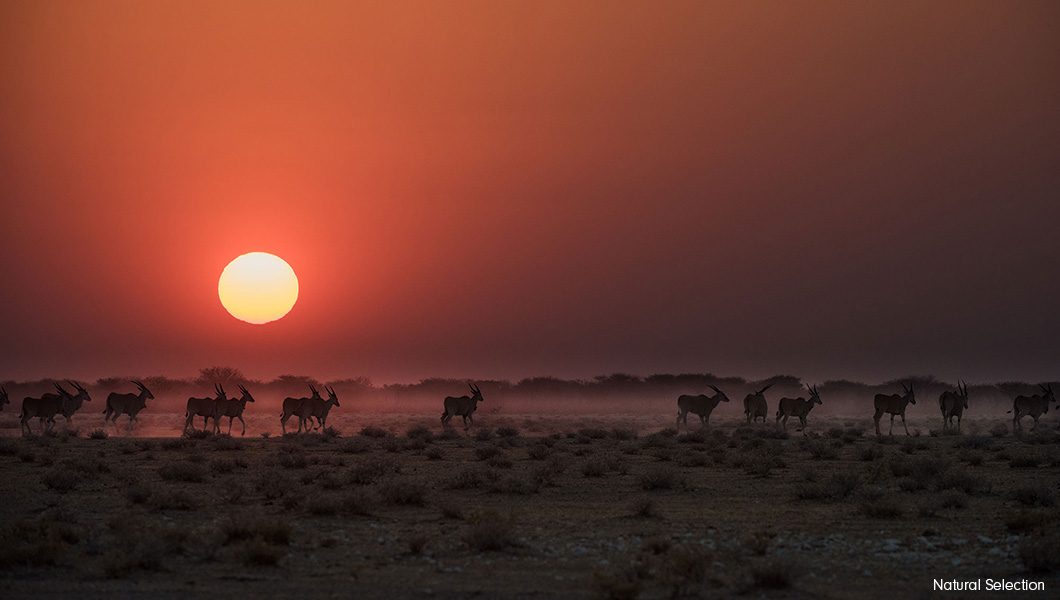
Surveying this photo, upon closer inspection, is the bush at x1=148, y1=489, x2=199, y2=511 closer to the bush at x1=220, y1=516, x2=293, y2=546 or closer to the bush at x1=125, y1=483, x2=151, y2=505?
the bush at x1=125, y1=483, x2=151, y2=505

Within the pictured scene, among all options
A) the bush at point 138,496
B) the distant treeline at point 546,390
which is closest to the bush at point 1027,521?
the bush at point 138,496

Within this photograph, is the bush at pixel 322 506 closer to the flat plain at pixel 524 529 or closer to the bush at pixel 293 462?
the flat plain at pixel 524 529

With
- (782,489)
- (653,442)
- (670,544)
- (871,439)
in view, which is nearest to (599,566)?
(670,544)

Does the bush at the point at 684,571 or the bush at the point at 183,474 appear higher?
the bush at the point at 183,474

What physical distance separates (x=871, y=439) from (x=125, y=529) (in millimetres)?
28518

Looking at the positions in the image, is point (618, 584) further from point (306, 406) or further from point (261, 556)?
point (306, 406)

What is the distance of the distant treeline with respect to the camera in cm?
10338

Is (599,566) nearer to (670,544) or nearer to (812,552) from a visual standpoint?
(670,544)

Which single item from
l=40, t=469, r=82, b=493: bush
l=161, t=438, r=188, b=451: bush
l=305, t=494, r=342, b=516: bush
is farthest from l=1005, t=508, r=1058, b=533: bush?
l=161, t=438, r=188, b=451: bush

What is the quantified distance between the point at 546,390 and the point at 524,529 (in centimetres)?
11747

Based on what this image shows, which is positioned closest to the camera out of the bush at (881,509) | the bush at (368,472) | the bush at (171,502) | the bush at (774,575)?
the bush at (774,575)

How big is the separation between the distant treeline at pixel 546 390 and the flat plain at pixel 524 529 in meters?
83.0

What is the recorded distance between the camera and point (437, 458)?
24.0m

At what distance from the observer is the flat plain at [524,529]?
988 cm
